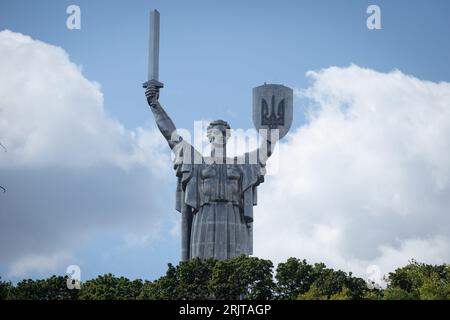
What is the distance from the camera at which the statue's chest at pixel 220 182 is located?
62625 mm

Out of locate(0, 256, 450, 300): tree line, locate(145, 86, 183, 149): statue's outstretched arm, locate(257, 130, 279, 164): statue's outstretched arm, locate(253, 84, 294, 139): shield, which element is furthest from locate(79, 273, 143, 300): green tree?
locate(253, 84, 294, 139): shield

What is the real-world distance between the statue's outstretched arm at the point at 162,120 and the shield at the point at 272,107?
12.2 feet

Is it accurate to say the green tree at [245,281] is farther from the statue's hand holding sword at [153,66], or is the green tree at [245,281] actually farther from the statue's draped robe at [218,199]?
the statue's hand holding sword at [153,66]

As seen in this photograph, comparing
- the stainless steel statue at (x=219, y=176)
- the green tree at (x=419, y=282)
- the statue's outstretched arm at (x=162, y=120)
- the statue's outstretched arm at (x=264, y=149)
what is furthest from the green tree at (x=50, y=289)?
the green tree at (x=419, y=282)

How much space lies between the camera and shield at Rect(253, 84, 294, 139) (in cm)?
6234

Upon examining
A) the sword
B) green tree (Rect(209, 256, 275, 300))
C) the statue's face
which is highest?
the sword

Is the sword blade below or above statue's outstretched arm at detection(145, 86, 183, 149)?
above

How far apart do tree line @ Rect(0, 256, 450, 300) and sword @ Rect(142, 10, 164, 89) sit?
8.32m

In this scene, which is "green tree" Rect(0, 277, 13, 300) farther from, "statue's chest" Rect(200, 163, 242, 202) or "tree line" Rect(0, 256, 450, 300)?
"statue's chest" Rect(200, 163, 242, 202)

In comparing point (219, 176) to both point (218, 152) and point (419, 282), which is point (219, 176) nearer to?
point (218, 152)

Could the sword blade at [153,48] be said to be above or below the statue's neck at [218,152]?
above

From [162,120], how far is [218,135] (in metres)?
2.64

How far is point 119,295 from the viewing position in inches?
2386
